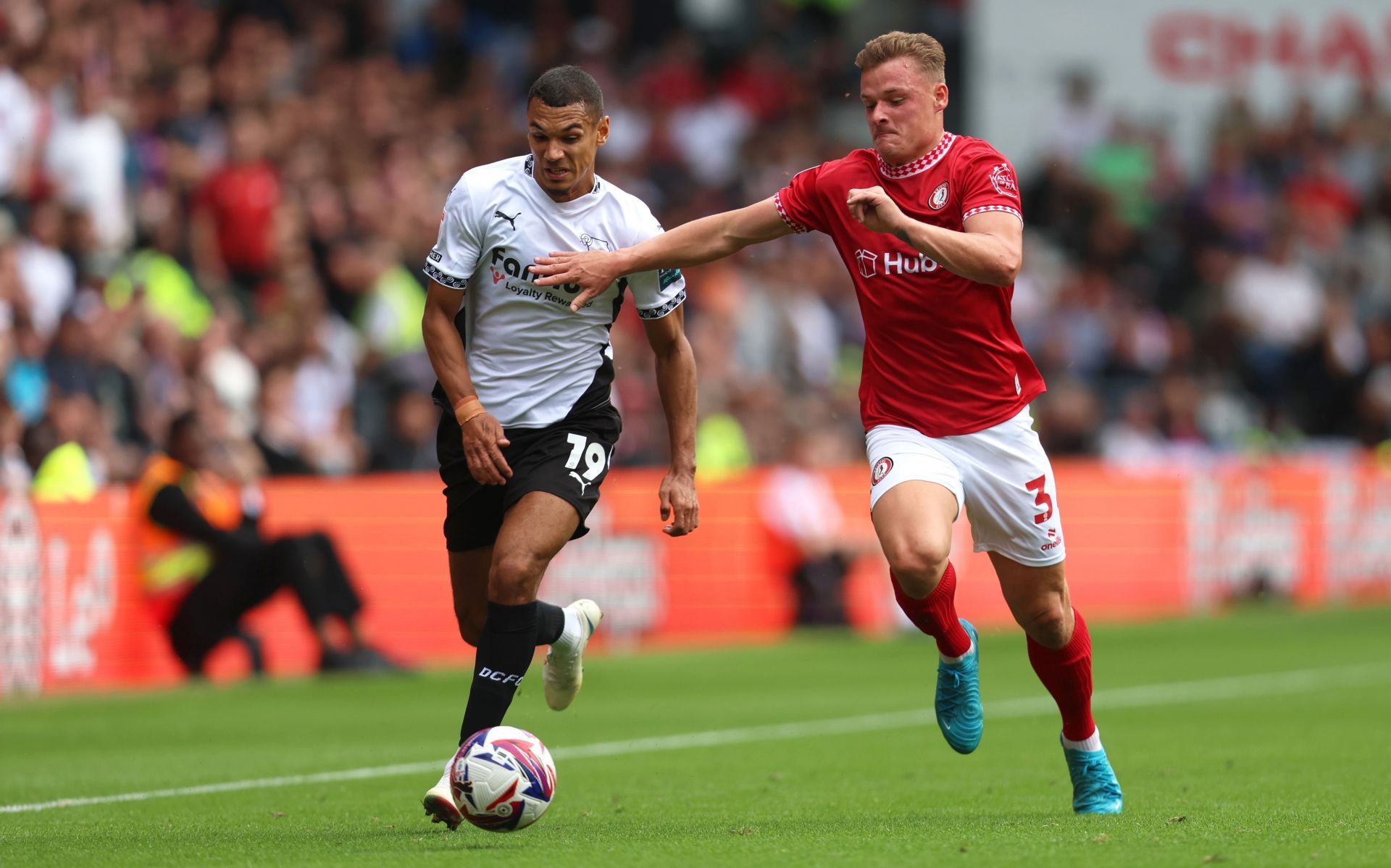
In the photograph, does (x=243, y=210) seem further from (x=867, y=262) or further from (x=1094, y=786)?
(x=1094, y=786)

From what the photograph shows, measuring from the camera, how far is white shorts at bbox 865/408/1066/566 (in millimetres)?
7180

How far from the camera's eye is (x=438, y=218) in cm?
1850

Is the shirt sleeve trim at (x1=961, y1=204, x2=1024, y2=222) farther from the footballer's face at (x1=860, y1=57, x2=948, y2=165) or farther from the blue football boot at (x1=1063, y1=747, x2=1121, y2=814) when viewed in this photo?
the blue football boot at (x1=1063, y1=747, x2=1121, y2=814)

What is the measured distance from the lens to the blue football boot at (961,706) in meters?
7.55

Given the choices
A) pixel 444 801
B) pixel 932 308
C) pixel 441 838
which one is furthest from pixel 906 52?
pixel 441 838

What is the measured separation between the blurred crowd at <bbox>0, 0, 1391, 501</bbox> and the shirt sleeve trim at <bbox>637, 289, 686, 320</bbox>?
7.15 metres

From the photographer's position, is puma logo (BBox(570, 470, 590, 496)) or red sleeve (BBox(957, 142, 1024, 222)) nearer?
red sleeve (BBox(957, 142, 1024, 222))

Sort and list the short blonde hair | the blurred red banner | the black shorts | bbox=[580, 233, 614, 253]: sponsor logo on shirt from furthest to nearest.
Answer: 1. the blurred red banner
2. bbox=[580, 233, 614, 253]: sponsor logo on shirt
3. the black shorts
4. the short blonde hair

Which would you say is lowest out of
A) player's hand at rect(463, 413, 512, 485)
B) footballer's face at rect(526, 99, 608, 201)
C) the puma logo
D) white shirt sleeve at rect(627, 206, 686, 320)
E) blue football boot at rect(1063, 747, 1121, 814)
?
blue football boot at rect(1063, 747, 1121, 814)

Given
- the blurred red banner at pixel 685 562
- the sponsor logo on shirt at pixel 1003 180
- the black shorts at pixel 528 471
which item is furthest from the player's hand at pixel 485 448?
the blurred red banner at pixel 685 562

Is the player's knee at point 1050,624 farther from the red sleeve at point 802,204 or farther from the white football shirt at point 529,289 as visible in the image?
the white football shirt at point 529,289

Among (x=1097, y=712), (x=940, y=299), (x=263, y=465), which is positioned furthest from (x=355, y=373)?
(x=940, y=299)

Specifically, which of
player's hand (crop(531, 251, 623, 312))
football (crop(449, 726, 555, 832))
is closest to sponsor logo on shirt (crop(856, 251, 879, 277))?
player's hand (crop(531, 251, 623, 312))

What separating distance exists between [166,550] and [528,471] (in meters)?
7.10
